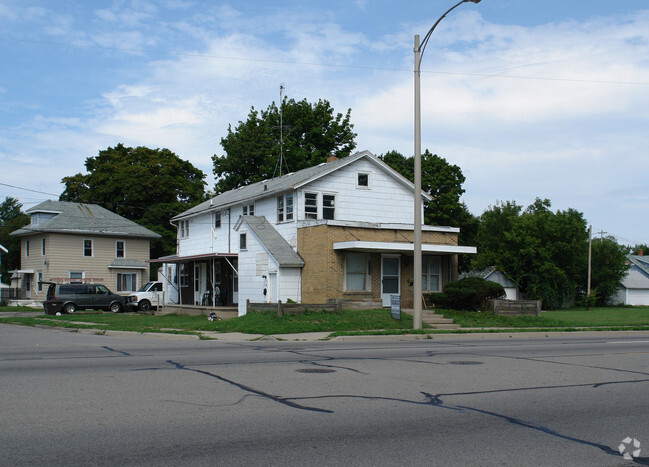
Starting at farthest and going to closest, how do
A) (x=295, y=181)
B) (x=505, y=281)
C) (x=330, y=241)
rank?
1. (x=505, y=281)
2. (x=295, y=181)
3. (x=330, y=241)

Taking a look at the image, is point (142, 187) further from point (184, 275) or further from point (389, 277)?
point (389, 277)

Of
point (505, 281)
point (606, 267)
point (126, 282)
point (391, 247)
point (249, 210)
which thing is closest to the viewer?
point (391, 247)

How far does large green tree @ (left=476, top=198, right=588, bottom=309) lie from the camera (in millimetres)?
54031

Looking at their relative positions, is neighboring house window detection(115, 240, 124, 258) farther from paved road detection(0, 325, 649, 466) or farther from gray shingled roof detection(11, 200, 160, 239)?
paved road detection(0, 325, 649, 466)

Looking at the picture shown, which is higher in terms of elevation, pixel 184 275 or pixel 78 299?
pixel 184 275

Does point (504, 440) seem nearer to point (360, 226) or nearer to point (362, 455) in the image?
point (362, 455)

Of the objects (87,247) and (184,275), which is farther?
(87,247)

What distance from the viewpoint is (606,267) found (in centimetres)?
6425

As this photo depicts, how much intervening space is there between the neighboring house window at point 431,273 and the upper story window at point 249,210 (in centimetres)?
1012

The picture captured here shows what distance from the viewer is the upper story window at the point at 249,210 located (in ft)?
114

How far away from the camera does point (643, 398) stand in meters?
9.02

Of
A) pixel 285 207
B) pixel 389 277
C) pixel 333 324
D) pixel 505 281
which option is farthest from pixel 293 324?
pixel 505 281

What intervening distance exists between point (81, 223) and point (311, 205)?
90.5ft

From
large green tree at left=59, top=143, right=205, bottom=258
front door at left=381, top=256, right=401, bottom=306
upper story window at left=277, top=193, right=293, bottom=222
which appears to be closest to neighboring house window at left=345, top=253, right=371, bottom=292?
front door at left=381, top=256, right=401, bottom=306
